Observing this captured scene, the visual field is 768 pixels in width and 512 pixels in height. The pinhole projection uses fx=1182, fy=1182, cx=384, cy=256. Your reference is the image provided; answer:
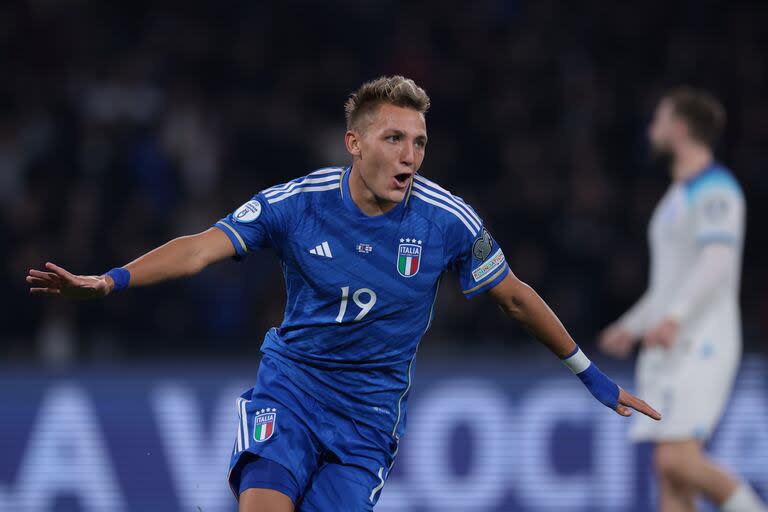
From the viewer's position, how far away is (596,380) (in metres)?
4.52

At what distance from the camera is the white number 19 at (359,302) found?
14.2ft

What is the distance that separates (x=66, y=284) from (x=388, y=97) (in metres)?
1.37

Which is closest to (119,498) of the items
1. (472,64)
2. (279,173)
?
(279,173)

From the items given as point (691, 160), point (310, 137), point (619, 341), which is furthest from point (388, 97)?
point (310, 137)

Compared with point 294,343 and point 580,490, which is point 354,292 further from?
point 580,490

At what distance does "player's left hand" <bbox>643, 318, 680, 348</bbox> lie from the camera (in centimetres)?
583

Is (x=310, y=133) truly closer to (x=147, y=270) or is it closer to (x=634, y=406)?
(x=634, y=406)

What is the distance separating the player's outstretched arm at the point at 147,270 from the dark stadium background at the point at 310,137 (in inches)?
153

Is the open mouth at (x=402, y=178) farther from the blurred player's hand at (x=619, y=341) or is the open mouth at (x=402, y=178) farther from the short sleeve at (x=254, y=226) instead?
the blurred player's hand at (x=619, y=341)

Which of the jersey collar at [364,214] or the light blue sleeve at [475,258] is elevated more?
the jersey collar at [364,214]

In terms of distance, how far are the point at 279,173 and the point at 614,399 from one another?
5554 mm

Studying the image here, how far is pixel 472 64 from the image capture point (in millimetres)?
10867

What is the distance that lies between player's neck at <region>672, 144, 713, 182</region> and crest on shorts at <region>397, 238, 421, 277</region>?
2744 mm

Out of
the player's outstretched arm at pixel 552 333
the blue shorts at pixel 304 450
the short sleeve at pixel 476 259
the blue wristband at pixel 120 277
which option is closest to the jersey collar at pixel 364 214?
the short sleeve at pixel 476 259
